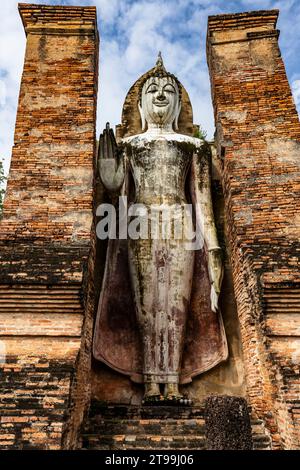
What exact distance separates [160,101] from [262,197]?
9.26 ft

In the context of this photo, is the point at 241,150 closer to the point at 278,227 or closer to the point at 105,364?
the point at 278,227

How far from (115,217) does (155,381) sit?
2.75 metres

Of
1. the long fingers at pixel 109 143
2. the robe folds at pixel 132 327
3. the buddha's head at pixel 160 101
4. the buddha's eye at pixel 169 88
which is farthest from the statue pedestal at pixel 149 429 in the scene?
the buddha's eye at pixel 169 88

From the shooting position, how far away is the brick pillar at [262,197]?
5.71 metres

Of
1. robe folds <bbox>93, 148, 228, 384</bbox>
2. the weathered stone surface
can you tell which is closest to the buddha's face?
robe folds <bbox>93, 148, 228, 384</bbox>

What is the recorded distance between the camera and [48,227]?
6.50 m

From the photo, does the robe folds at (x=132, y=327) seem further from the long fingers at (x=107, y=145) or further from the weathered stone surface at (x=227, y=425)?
the weathered stone surface at (x=227, y=425)

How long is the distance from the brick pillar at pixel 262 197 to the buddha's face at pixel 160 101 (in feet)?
2.60

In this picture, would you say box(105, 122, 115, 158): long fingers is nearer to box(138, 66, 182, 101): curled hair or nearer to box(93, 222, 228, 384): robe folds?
box(93, 222, 228, 384): robe folds

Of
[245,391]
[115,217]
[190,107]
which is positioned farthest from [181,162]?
[245,391]

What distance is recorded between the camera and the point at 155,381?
21.8 feet

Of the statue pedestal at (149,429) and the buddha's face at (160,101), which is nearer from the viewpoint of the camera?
the statue pedestal at (149,429)

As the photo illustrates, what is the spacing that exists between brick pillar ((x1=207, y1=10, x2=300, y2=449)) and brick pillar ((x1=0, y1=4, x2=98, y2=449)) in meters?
2.21

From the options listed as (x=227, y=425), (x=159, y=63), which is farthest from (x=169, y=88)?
(x=227, y=425)
